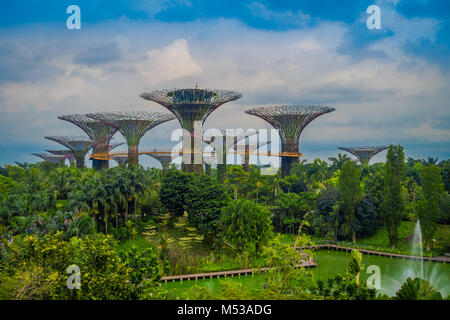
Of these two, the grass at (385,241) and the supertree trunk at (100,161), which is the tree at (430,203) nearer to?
the grass at (385,241)

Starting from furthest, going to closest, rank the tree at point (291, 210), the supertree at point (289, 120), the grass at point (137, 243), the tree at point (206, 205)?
the supertree at point (289, 120) → the tree at point (291, 210) → the grass at point (137, 243) → the tree at point (206, 205)

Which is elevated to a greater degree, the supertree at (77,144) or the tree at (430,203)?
the supertree at (77,144)

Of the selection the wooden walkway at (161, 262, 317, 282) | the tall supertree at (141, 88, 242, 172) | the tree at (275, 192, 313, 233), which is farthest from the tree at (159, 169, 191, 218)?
the wooden walkway at (161, 262, 317, 282)

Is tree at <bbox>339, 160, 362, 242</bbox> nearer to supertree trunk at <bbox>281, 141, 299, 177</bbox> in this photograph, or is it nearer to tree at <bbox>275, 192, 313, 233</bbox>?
tree at <bbox>275, 192, 313, 233</bbox>

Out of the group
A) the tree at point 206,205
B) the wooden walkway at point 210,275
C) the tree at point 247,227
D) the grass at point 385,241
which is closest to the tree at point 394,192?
the grass at point 385,241

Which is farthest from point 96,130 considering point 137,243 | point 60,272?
point 60,272
